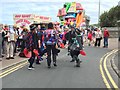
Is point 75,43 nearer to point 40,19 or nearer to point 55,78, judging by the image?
point 55,78

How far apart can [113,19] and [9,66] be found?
7189 centimetres

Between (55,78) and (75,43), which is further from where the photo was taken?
(75,43)

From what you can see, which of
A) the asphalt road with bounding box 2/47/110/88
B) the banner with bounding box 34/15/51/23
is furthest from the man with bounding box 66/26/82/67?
the banner with bounding box 34/15/51/23

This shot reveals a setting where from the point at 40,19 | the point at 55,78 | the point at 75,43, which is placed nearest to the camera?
the point at 55,78

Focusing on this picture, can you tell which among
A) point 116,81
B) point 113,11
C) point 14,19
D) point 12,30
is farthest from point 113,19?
point 116,81

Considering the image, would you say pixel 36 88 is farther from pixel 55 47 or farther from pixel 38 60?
pixel 38 60

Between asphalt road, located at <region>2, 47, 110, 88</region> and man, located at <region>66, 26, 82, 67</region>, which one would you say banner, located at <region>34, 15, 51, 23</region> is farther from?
asphalt road, located at <region>2, 47, 110, 88</region>

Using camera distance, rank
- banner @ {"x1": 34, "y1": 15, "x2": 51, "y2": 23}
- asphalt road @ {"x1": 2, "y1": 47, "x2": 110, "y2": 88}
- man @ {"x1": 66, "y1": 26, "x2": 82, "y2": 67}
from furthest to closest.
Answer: banner @ {"x1": 34, "y1": 15, "x2": 51, "y2": 23}, man @ {"x1": 66, "y1": 26, "x2": 82, "y2": 67}, asphalt road @ {"x1": 2, "y1": 47, "x2": 110, "y2": 88}

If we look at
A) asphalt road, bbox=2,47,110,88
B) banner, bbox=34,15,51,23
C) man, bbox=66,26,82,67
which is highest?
banner, bbox=34,15,51,23

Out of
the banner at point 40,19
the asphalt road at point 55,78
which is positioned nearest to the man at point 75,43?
the asphalt road at point 55,78

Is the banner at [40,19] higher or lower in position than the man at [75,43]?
higher

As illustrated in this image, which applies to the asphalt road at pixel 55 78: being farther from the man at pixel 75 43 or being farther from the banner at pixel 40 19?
the banner at pixel 40 19

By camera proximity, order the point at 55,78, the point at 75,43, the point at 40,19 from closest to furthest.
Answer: the point at 55,78
the point at 75,43
the point at 40,19

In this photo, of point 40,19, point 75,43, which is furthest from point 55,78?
point 40,19
